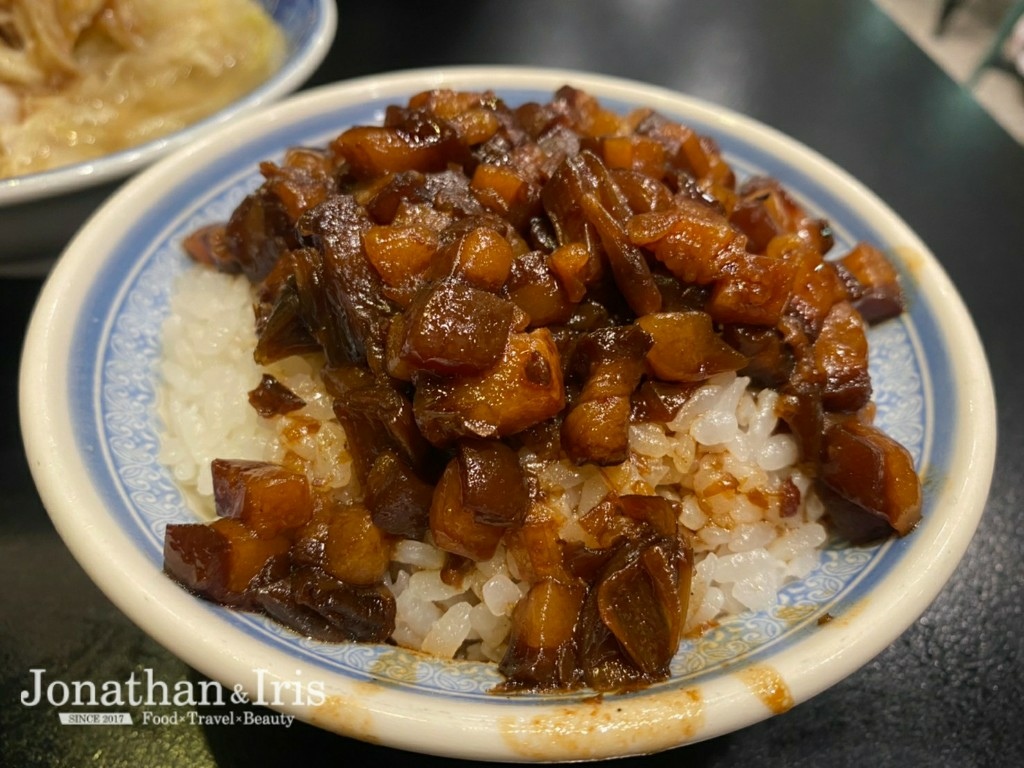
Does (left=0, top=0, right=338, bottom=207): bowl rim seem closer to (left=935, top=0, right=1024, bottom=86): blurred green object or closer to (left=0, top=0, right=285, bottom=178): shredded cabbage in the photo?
(left=0, top=0, right=285, bottom=178): shredded cabbage

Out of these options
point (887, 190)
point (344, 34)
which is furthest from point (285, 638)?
point (344, 34)

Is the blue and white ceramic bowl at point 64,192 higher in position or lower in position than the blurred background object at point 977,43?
lower

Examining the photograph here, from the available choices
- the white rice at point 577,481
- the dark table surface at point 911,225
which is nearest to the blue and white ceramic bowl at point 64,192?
the dark table surface at point 911,225

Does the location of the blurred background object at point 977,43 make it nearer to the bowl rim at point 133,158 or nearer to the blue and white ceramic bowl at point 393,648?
the blue and white ceramic bowl at point 393,648

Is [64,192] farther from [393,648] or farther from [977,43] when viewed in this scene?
Result: [977,43]

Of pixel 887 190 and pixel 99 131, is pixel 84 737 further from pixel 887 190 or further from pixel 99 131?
pixel 887 190

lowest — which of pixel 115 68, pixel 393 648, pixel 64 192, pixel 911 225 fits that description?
pixel 115 68

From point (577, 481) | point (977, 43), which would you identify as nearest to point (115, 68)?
point (577, 481)
